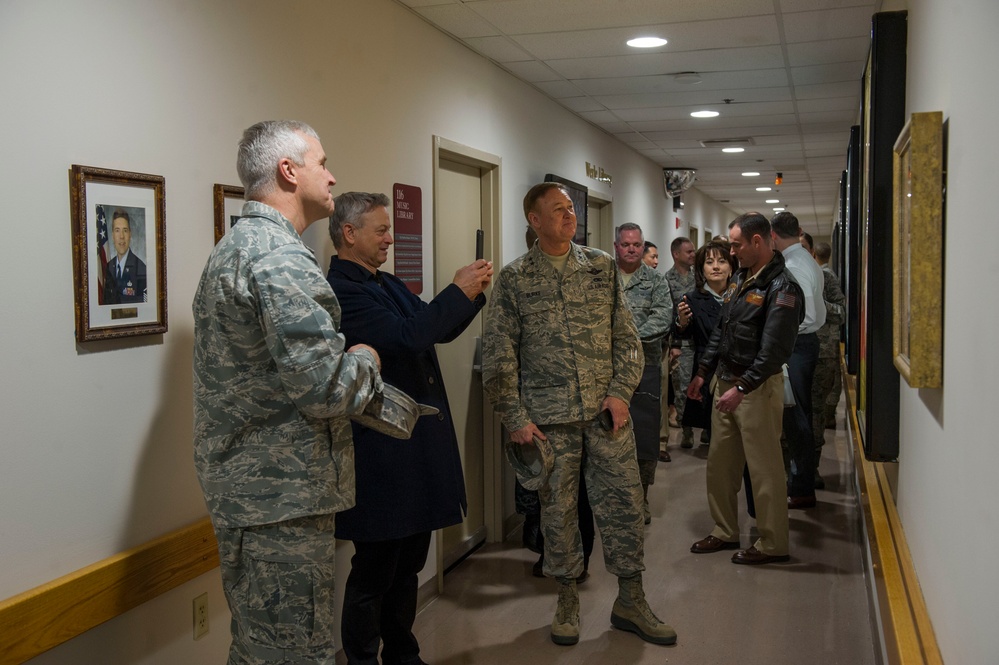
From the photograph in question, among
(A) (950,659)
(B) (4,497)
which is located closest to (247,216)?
(B) (4,497)

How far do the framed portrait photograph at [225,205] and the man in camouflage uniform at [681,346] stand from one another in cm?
350

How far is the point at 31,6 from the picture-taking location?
1.80 meters

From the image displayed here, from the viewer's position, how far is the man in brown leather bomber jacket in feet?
12.3

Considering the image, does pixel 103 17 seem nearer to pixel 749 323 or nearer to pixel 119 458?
pixel 119 458

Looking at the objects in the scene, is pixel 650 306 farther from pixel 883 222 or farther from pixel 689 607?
pixel 883 222

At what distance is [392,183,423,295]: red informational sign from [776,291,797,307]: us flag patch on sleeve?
4.97 ft

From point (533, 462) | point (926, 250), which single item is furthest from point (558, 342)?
point (926, 250)

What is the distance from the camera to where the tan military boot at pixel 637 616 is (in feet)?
10.6

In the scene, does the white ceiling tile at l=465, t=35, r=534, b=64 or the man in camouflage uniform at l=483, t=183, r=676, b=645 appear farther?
the white ceiling tile at l=465, t=35, r=534, b=64

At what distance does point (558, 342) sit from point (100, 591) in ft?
5.59

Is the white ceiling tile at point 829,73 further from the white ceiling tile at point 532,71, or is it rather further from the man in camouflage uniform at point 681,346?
the man in camouflage uniform at point 681,346

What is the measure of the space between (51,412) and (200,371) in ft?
1.07

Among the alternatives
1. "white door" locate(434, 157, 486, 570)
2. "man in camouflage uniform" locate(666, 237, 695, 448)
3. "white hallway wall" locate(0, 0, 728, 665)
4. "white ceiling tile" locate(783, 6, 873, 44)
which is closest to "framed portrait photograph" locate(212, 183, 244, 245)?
"white hallway wall" locate(0, 0, 728, 665)

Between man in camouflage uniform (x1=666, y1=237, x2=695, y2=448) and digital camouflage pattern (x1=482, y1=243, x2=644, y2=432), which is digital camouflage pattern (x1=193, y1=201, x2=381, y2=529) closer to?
digital camouflage pattern (x1=482, y1=243, x2=644, y2=432)
